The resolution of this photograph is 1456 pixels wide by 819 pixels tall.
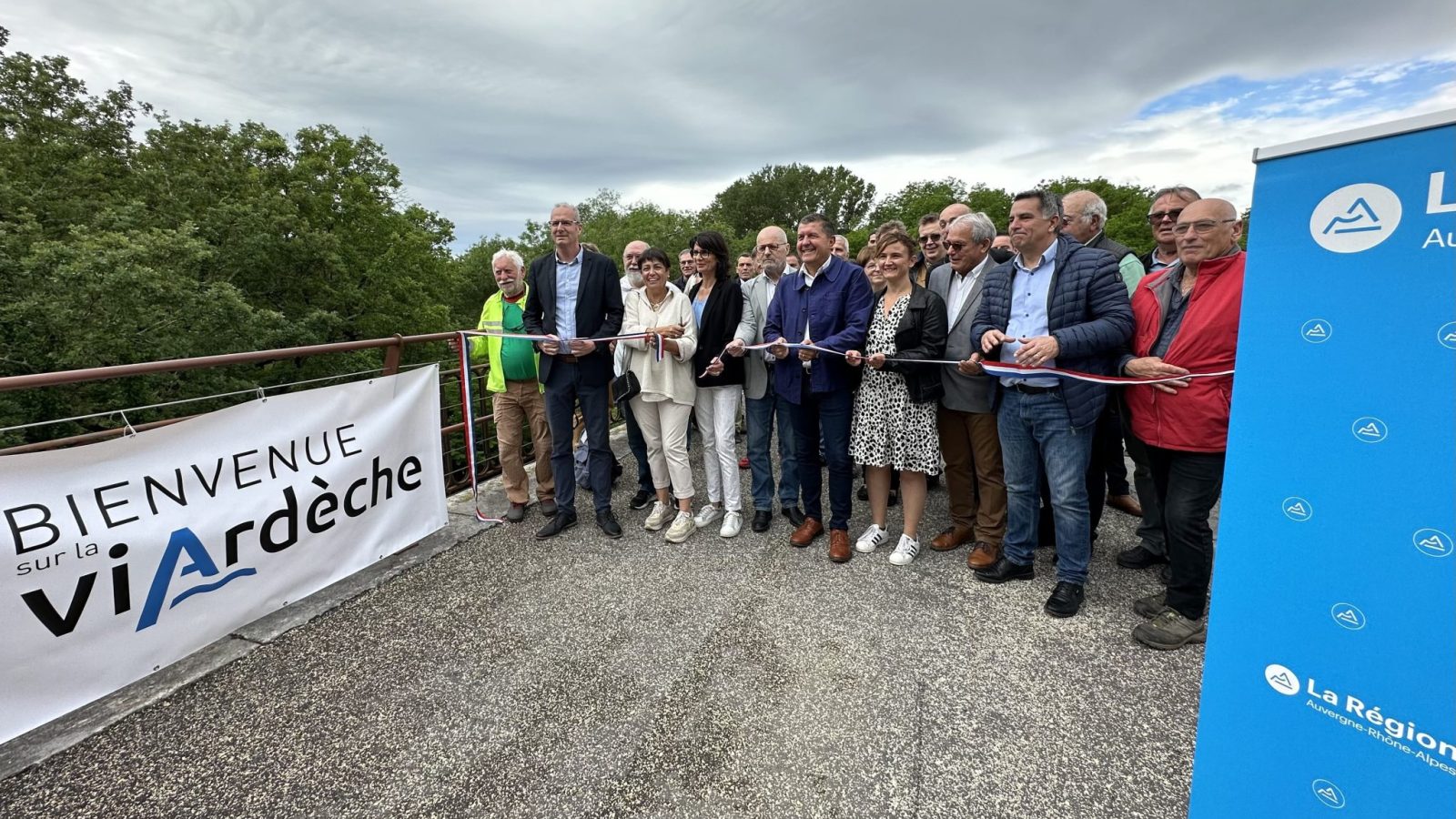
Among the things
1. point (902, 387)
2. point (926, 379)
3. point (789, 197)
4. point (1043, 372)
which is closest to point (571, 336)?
point (902, 387)

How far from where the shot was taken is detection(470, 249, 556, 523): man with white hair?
450 centimetres

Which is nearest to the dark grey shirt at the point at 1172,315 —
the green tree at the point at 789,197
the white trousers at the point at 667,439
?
the white trousers at the point at 667,439

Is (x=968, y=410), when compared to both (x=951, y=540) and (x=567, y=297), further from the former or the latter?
(x=567, y=297)

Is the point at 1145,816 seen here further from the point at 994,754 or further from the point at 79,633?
the point at 79,633

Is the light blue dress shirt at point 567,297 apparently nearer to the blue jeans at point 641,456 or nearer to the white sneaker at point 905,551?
the blue jeans at point 641,456

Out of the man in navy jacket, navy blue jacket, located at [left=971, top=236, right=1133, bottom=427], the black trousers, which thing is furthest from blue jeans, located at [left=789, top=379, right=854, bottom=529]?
the black trousers

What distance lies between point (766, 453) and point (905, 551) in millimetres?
1150

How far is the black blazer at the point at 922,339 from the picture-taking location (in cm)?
350

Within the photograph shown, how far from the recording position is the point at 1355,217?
128cm

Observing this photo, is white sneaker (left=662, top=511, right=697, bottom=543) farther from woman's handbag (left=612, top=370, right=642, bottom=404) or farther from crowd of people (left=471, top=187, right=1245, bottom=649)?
woman's handbag (left=612, top=370, right=642, bottom=404)

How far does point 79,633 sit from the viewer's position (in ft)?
8.17

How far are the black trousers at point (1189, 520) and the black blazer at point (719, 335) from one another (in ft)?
7.88

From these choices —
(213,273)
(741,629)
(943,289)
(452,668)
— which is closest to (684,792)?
(741,629)

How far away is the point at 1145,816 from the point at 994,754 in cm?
45
